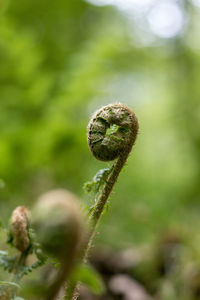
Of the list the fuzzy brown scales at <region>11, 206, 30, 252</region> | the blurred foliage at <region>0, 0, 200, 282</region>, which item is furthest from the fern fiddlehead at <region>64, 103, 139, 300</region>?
the blurred foliage at <region>0, 0, 200, 282</region>

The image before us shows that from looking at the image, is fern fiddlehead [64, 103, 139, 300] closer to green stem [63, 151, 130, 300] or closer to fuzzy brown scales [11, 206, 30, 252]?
green stem [63, 151, 130, 300]

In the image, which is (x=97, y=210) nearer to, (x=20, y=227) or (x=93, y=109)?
(x=20, y=227)

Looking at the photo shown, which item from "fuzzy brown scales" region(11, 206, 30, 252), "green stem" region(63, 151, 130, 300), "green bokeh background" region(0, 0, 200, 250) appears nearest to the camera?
"green stem" region(63, 151, 130, 300)

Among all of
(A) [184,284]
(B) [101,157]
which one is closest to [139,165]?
(A) [184,284]

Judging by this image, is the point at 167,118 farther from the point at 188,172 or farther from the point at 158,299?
the point at 158,299

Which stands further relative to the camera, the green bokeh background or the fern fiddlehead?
the green bokeh background

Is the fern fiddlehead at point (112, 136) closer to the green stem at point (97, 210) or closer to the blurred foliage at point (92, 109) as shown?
the green stem at point (97, 210)

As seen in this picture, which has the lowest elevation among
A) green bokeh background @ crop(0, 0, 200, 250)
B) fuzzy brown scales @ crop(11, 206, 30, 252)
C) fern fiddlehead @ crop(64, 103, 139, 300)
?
fuzzy brown scales @ crop(11, 206, 30, 252)
